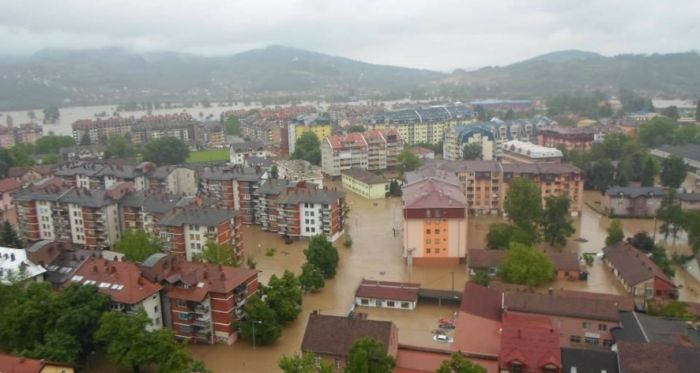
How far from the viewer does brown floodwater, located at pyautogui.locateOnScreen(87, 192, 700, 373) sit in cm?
1154

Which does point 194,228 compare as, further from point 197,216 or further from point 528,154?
point 528,154

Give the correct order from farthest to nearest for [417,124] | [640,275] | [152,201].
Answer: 1. [417,124]
2. [152,201]
3. [640,275]

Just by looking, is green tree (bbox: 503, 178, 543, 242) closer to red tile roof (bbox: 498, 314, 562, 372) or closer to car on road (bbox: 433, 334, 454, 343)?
car on road (bbox: 433, 334, 454, 343)

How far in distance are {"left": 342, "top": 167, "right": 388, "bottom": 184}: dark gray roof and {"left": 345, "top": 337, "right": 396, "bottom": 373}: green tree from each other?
16539 millimetres

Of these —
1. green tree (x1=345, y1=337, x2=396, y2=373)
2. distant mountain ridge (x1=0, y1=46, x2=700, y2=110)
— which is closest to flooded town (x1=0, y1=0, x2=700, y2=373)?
green tree (x1=345, y1=337, x2=396, y2=373)

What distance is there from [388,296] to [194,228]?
5867 mm

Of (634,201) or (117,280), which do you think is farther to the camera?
(634,201)

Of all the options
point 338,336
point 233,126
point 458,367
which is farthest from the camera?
point 233,126

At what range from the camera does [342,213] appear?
20.2m

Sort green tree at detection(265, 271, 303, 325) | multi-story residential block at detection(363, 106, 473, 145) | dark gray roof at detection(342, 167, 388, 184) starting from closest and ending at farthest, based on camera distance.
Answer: green tree at detection(265, 271, 303, 325) → dark gray roof at detection(342, 167, 388, 184) → multi-story residential block at detection(363, 106, 473, 145)

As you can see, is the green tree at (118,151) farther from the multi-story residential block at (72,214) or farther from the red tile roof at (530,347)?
the red tile roof at (530,347)

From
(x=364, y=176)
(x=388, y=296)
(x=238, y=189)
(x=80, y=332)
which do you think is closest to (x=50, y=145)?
(x=238, y=189)

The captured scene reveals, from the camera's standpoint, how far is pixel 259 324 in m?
11.5

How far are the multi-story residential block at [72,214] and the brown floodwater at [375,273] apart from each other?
14.3 ft
